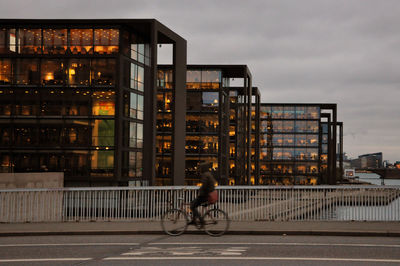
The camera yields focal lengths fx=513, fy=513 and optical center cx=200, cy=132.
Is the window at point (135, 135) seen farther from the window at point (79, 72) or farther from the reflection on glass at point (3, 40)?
the reflection on glass at point (3, 40)

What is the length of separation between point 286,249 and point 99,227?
6251mm

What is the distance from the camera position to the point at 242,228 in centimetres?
1480

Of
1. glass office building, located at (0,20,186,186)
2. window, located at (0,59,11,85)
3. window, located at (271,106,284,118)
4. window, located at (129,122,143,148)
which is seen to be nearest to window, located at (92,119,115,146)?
glass office building, located at (0,20,186,186)

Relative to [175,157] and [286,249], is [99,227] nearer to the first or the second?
[286,249]

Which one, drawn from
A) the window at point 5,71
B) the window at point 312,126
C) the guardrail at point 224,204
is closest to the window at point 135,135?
the window at point 5,71

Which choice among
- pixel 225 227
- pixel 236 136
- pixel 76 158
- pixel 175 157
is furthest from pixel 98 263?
pixel 236 136

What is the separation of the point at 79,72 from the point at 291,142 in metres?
83.8

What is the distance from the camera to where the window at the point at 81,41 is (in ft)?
153

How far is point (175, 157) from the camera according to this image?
50562 mm

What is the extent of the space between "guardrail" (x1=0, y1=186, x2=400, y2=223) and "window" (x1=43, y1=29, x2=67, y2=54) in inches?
1238

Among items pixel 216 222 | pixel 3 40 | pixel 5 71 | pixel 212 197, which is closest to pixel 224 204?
pixel 216 222

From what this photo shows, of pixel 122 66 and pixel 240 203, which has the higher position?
pixel 122 66

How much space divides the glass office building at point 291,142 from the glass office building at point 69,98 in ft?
256

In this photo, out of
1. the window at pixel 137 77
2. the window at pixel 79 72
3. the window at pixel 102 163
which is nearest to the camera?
the window at pixel 102 163
